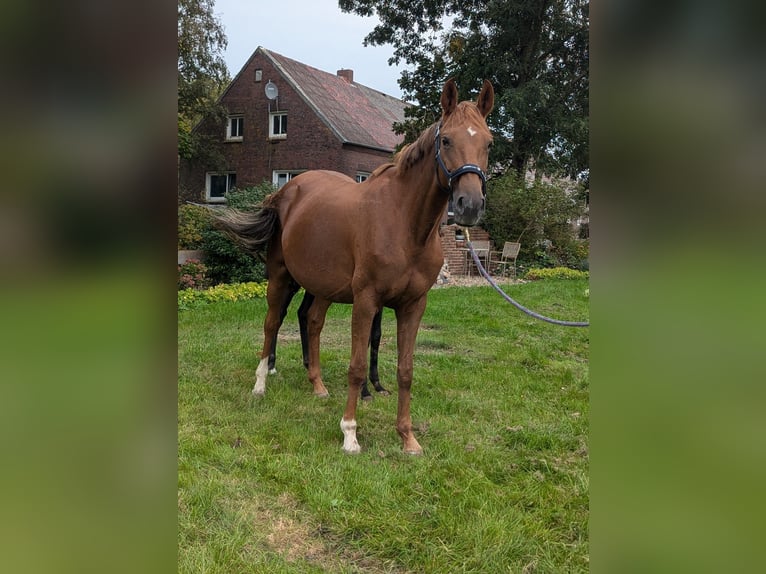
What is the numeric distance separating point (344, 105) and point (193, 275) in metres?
14.4

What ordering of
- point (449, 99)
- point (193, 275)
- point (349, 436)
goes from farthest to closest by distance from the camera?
point (193, 275), point (349, 436), point (449, 99)

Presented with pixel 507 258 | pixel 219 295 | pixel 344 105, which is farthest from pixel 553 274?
pixel 344 105

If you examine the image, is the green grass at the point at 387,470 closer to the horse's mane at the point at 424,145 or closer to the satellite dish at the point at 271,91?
the horse's mane at the point at 424,145

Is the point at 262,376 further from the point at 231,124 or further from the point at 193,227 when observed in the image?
the point at 231,124

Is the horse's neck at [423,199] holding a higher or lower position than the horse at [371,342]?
higher

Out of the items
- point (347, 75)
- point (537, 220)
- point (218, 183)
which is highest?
point (347, 75)

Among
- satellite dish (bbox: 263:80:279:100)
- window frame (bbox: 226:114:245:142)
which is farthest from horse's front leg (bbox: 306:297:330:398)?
window frame (bbox: 226:114:245:142)

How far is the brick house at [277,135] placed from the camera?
65.1ft

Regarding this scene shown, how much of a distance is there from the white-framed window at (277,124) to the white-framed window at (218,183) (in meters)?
2.47

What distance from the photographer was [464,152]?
2711mm

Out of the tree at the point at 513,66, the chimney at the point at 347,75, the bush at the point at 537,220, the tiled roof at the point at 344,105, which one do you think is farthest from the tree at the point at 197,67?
the bush at the point at 537,220
